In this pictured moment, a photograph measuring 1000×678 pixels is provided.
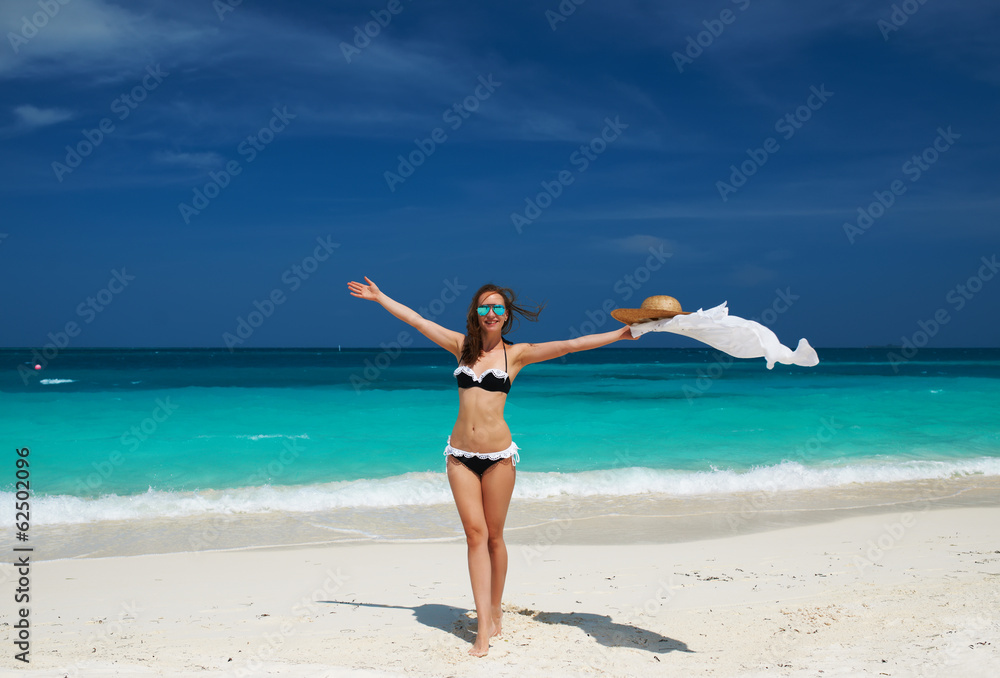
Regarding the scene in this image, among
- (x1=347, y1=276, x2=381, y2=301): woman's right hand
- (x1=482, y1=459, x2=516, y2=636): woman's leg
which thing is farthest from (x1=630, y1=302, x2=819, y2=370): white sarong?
(x1=347, y1=276, x2=381, y2=301): woman's right hand

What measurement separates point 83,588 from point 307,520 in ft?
10.2

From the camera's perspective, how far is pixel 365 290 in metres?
4.74

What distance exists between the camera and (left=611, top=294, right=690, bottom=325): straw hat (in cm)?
425

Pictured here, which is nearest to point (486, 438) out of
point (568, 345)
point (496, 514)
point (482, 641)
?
point (496, 514)

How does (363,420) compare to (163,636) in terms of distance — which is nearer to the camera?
(163,636)

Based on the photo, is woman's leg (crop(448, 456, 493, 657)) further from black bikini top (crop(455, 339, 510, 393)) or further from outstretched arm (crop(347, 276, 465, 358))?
outstretched arm (crop(347, 276, 465, 358))

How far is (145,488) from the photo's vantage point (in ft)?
36.1

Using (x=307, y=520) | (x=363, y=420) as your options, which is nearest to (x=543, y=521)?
(x=307, y=520)

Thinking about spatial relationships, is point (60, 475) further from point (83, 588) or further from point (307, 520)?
point (83, 588)

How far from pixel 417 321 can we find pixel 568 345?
0.96 meters

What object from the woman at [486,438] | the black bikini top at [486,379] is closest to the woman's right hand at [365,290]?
the woman at [486,438]

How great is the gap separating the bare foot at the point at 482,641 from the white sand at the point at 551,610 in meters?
0.07

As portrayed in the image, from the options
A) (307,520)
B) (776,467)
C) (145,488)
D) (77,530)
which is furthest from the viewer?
(776,467)

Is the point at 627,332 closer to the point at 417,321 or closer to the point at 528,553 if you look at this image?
the point at 417,321
